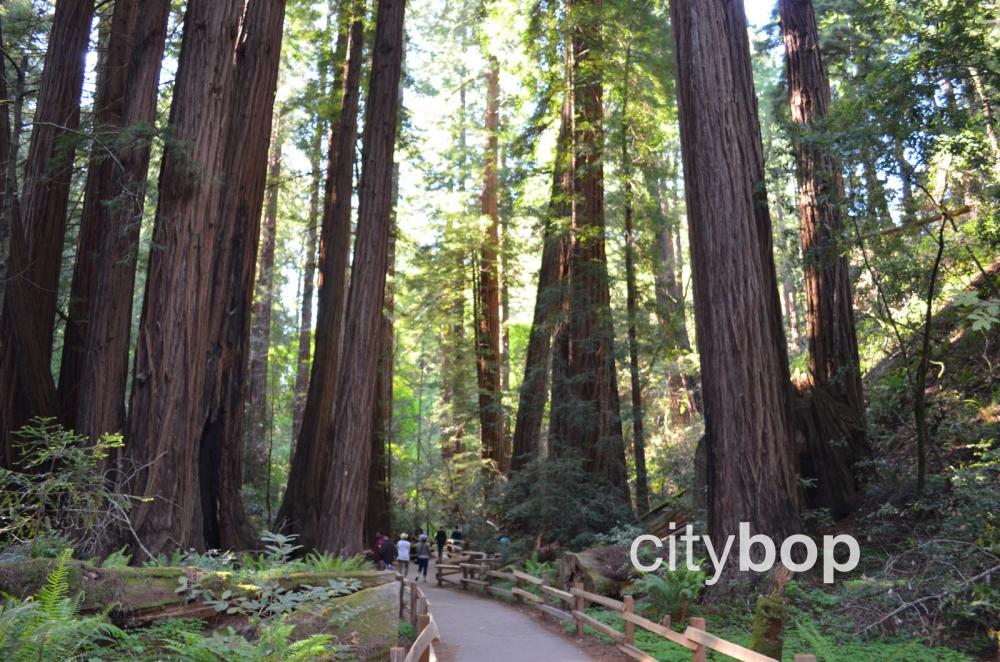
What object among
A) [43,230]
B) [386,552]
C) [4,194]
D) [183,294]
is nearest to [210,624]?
[183,294]

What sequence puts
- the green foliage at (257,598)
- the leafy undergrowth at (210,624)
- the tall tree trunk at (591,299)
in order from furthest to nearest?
1. the tall tree trunk at (591,299)
2. the green foliage at (257,598)
3. the leafy undergrowth at (210,624)

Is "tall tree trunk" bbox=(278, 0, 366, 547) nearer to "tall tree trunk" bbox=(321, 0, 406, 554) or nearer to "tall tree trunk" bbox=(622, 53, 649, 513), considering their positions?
"tall tree trunk" bbox=(321, 0, 406, 554)

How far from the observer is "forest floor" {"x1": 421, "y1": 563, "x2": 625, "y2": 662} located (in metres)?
9.57

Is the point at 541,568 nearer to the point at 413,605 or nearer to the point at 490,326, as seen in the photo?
the point at 413,605

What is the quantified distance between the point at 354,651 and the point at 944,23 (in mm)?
10486

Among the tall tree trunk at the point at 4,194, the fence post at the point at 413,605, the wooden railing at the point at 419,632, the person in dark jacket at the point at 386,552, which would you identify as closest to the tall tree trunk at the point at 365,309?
the wooden railing at the point at 419,632

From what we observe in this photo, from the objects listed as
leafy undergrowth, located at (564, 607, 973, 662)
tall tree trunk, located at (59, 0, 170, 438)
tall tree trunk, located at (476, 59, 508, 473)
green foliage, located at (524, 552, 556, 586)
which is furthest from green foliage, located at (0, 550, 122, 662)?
tall tree trunk, located at (476, 59, 508, 473)

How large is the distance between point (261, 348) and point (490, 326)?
8003 millimetres

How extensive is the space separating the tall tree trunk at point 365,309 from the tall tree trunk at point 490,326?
37.1ft

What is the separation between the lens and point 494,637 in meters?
11.3

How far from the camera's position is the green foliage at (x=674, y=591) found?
32.7 feet

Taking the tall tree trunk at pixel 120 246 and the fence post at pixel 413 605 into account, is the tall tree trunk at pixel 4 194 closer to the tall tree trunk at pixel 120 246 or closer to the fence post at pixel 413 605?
the tall tree trunk at pixel 120 246

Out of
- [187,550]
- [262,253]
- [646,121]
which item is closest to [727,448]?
[187,550]

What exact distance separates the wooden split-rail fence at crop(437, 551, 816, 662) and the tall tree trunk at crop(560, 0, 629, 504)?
3.57 m
